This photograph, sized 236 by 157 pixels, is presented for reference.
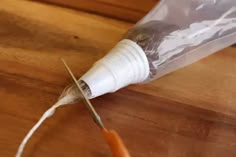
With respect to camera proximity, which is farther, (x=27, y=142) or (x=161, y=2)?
(x=161, y=2)

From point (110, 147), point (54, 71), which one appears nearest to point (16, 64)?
point (54, 71)

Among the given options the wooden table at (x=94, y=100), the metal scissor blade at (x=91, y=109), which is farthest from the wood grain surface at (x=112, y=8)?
the metal scissor blade at (x=91, y=109)

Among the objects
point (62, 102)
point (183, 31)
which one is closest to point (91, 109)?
point (62, 102)

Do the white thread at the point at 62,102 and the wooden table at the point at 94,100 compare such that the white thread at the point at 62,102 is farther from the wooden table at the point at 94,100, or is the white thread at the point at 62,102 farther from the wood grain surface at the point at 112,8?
the wood grain surface at the point at 112,8

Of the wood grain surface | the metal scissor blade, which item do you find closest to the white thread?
the metal scissor blade

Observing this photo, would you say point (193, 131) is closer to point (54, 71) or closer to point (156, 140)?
point (156, 140)

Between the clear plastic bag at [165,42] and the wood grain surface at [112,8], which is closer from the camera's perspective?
the clear plastic bag at [165,42]
